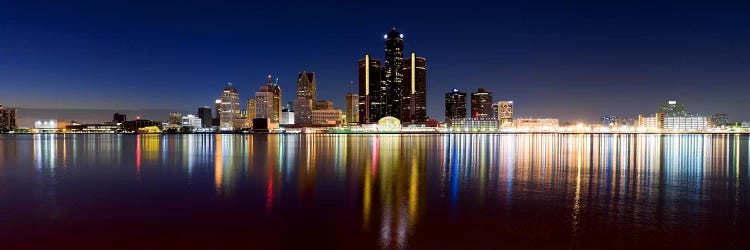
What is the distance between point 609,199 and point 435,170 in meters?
13.2

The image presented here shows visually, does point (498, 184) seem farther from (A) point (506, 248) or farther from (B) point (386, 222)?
(A) point (506, 248)

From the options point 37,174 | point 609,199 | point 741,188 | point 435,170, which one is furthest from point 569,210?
point 37,174

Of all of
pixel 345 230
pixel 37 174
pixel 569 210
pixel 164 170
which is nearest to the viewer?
pixel 345 230

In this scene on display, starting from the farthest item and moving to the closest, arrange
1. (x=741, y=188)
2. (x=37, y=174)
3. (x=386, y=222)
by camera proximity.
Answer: (x=37, y=174), (x=741, y=188), (x=386, y=222)

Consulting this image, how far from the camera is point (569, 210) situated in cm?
1723

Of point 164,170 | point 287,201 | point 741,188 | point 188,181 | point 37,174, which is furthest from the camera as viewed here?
point 164,170

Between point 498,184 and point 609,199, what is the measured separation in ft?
19.0

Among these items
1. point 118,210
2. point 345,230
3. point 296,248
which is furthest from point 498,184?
point 118,210

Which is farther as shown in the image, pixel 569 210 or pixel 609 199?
pixel 609 199

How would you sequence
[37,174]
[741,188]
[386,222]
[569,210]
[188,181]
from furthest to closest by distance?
1. [37,174]
2. [188,181]
3. [741,188]
4. [569,210]
5. [386,222]

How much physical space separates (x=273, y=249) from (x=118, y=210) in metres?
8.21

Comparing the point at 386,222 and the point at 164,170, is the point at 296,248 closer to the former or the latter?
the point at 386,222

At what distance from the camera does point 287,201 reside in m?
19.3

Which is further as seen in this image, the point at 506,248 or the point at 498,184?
the point at 498,184
